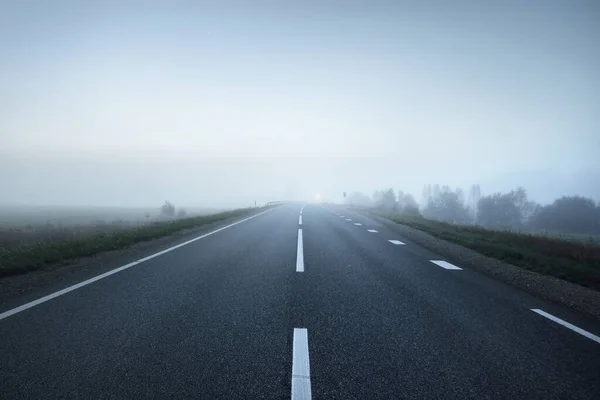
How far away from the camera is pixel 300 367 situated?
104 inches

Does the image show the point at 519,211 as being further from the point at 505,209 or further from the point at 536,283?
the point at 536,283

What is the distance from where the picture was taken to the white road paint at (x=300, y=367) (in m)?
2.27

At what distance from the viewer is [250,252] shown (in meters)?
8.11

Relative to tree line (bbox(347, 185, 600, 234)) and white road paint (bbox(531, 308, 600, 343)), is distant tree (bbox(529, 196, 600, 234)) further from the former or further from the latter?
white road paint (bbox(531, 308, 600, 343))

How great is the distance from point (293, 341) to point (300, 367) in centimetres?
51

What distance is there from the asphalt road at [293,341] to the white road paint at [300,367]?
2 cm

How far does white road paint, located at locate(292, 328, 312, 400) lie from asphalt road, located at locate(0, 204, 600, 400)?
17 millimetres

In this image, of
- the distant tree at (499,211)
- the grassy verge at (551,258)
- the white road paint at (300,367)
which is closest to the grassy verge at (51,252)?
the white road paint at (300,367)

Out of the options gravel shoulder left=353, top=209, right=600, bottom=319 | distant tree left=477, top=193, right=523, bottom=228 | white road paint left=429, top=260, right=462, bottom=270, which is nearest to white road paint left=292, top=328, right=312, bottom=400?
gravel shoulder left=353, top=209, right=600, bottom=319

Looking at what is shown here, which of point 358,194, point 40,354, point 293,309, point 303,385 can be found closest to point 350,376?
point 303,385

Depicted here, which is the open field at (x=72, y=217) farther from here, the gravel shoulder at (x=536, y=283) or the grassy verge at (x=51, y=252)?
the gravel shoulder at (x=536, y=283)

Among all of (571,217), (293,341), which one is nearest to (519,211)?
(571,217)

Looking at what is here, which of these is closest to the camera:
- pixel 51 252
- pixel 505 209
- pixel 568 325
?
pixel 568 325

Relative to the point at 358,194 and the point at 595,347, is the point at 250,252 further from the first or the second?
the point at 358,194
